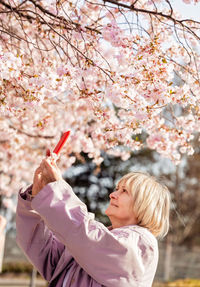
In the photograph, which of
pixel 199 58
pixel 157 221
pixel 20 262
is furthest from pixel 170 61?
pixel 20 262

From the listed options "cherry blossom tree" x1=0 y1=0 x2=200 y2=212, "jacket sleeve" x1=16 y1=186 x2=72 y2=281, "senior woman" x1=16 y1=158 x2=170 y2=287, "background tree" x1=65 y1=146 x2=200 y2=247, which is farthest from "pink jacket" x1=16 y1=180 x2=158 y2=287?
"background tree" x1=65 y1=146 x2=200 y2=247

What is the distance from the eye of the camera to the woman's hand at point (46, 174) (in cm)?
167

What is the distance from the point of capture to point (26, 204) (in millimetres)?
1774

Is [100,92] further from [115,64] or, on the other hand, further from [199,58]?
[199,58]

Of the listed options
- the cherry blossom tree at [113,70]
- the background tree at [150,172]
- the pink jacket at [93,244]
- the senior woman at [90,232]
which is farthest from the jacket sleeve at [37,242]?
the background tree at [150,172]

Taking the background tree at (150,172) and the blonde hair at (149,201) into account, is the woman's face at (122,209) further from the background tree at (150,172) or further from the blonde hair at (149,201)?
the background tree at (150,172)

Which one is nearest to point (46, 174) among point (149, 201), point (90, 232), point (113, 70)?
point (90, 232)

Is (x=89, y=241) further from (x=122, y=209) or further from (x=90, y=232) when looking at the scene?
(x=122, y=209)

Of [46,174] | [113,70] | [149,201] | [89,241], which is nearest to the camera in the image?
[89,241]

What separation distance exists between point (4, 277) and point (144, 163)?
6.21 meters

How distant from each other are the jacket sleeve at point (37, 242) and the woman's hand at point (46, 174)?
81 millimetres

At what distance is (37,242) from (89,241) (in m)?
0.36

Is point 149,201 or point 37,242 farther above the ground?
point 149,201

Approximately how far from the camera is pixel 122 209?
1798mm
